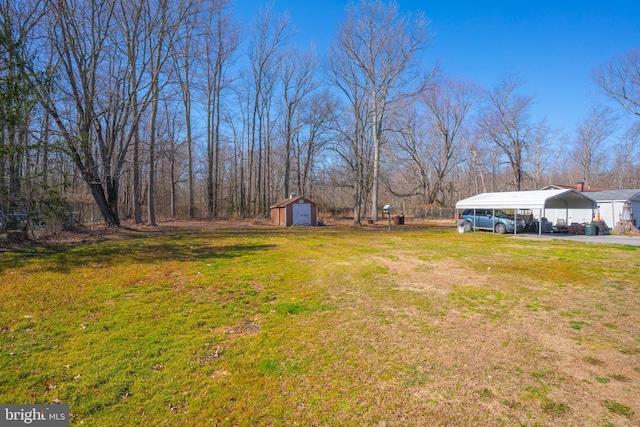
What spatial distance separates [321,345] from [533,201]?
16111 millimetres

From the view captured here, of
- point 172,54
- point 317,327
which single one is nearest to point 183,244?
point 317,327

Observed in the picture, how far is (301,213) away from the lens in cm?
2412

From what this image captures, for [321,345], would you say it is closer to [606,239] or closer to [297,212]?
[606,239]

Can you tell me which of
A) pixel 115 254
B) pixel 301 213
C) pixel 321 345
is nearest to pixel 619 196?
pixel 301 213

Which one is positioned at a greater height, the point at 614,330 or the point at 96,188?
the point at 96,188

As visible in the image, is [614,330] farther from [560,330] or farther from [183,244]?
[183,244]

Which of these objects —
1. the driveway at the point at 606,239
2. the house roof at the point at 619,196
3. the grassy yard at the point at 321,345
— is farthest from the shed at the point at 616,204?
the grassy yard at the point at 321,345

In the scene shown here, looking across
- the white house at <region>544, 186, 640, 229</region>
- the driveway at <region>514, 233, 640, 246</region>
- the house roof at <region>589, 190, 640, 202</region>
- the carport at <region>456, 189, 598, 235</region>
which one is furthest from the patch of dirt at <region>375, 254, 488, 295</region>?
the house roof at <region>589, 190, 640, 202</region>

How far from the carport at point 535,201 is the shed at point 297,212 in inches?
418

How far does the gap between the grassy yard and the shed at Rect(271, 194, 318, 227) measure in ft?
52.1

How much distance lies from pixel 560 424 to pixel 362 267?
5876 millimetres

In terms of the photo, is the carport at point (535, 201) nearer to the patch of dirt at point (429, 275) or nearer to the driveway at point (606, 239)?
the driveway at point (606, 239)

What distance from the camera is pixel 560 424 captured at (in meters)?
2.45

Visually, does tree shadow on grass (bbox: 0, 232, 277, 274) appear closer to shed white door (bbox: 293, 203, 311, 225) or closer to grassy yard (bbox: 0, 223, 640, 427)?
grassy yard (bbox: 0, 223, 640, 427)
